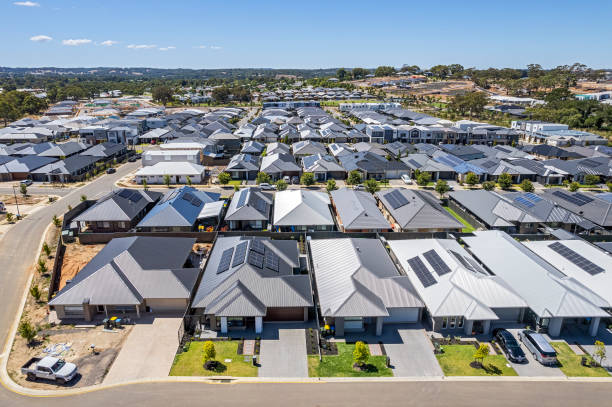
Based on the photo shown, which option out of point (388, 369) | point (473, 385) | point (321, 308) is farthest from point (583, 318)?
point (321, 308)

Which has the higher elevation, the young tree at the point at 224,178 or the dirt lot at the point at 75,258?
the young tree at the point at 224,178

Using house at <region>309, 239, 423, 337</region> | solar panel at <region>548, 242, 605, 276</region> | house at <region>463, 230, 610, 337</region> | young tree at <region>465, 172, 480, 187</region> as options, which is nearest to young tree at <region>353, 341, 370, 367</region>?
house at <region>309, 239, 423, 337</region>

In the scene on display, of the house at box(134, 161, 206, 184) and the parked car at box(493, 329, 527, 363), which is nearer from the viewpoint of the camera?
the parked car at box(493, 329, 527, 363)

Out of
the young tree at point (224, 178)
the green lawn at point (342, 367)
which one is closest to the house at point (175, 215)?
the young tree at point (224, 178)

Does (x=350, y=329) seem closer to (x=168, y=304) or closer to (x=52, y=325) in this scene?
(x=168, y=304)

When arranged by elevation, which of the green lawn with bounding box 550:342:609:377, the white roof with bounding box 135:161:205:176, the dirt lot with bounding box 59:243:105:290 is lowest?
the green lawn with bounding box 550:342:609:377

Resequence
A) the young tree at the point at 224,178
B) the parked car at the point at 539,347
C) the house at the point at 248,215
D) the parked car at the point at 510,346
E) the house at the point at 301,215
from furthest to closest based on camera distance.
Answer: the young tree at the point at 224,178
the house at the point at 248,215
the house at the point at 301,215
the parked car at the point at 510,346
the parked car at the point at 539,347

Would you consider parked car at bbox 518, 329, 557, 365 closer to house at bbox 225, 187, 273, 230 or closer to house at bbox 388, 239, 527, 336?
house at bbox 388, 239, 527, 336

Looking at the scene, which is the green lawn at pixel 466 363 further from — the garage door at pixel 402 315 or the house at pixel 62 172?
the house at pixel 62 172
